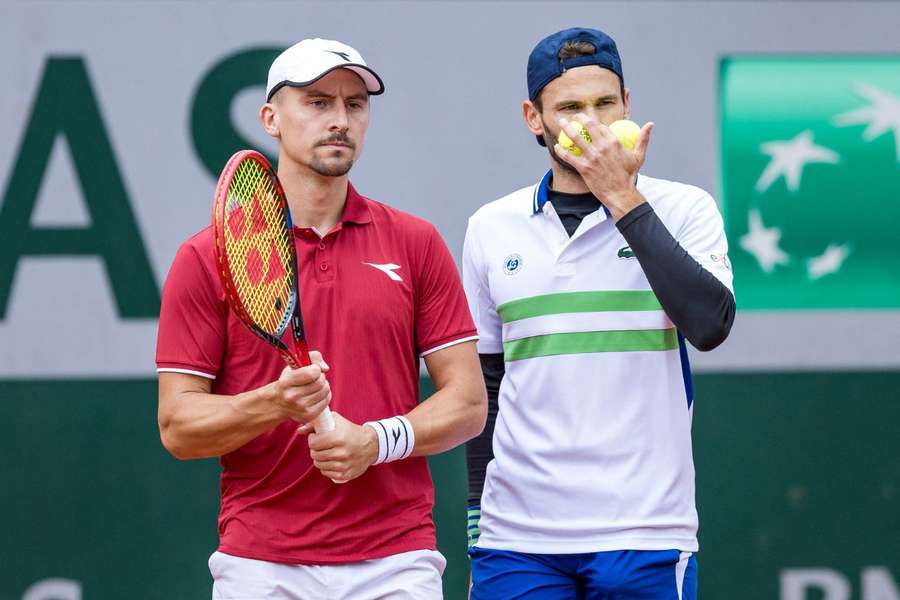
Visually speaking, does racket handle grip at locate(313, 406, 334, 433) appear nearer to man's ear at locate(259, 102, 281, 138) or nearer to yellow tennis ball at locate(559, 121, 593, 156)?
man's ear at locate(259, 102, 281, 138)

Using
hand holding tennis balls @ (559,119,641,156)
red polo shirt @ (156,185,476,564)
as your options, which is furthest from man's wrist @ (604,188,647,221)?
red polo shirt @ (156,185,476,564)

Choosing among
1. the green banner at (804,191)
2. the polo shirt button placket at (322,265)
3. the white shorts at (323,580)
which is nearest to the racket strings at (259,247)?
the polo shirt button placket at (322,265)

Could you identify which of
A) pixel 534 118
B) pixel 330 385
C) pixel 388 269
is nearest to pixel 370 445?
pixel 330 385

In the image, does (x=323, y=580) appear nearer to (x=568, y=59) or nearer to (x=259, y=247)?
(x=259, y=247)

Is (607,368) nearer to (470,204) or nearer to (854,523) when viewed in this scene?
(470,204)

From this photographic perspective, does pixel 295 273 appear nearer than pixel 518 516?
Yes

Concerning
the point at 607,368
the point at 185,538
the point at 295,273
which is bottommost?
the point at 185,538

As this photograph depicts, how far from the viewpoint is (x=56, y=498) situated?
15.8 feet

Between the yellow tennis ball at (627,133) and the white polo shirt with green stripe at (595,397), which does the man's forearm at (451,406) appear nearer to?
the white polo shirt with green stripe at (595,397)

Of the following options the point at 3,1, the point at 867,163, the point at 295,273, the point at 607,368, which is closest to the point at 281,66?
the point at 295,273

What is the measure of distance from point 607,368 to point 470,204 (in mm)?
1907

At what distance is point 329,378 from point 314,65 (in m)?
0.67

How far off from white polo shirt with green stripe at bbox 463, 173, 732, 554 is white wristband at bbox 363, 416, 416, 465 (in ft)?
1.12

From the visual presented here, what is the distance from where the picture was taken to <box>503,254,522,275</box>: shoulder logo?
322 centimetres
